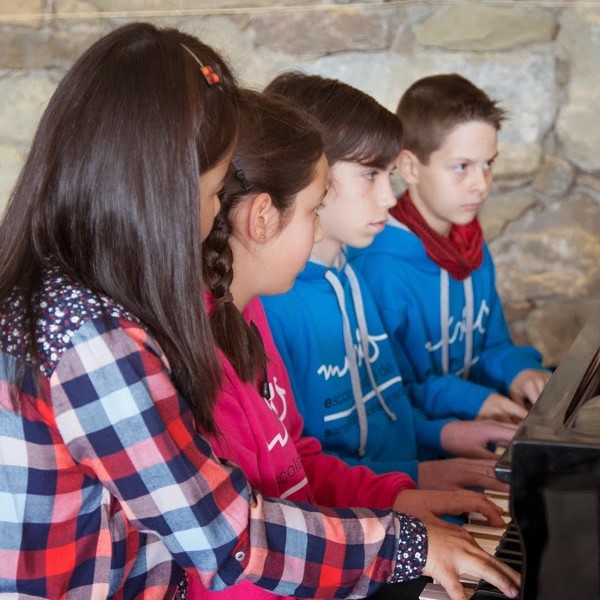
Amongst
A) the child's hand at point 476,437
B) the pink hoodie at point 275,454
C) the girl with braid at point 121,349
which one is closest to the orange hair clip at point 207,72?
the girl with braid at point 121,349

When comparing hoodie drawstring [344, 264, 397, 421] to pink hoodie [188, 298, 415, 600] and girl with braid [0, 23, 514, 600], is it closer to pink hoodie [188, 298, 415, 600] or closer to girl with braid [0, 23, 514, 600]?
pink hoodie [188, 298, 415, 600]

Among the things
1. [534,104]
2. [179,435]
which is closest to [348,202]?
[179,435]

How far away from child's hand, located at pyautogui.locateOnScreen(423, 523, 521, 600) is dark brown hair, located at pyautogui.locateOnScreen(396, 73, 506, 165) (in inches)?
49.4

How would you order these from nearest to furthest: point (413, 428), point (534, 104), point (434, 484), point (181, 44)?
point (181, 44)
point (434, 484)
point (413, 428)
point (534, 104)

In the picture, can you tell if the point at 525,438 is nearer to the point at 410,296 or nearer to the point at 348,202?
the point at 348,202

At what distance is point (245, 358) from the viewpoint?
4.36 feet

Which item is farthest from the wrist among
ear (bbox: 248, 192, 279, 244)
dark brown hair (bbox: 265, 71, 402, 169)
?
dark brown hair (bbox: 265, 71, 402, 169)

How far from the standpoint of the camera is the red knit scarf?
84.5 inches

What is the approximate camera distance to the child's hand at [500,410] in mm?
1941

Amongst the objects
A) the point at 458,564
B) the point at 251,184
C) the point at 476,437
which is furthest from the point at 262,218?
the point at 476,437

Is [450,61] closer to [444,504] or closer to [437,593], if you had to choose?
[444,504]

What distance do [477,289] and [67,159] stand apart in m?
1.38

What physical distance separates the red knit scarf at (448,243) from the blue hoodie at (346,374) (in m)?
0.27

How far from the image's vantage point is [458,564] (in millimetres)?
1119
